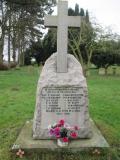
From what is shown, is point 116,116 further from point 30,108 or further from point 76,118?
point 76,118

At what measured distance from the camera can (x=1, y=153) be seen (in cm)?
562

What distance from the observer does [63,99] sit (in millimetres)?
6117

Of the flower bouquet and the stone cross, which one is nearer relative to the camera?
the flower bouquet

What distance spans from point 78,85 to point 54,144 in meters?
1.14

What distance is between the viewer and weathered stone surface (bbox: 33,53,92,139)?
19.9 feet

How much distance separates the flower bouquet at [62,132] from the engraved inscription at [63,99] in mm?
377

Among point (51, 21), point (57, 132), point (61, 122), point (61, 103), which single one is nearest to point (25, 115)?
point (61, 103)

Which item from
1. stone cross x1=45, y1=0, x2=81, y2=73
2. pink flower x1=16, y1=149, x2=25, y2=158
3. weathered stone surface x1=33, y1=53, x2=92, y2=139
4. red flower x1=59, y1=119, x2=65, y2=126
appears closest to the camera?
pink flower x1=16, y1=149, x2=25, y2=158

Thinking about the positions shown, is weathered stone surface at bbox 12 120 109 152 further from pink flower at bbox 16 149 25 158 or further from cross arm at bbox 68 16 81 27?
cross arm at bbox 68 16 81 27

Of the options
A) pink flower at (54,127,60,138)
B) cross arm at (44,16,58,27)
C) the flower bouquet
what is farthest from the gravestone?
cross arm at (44,16,58,27)

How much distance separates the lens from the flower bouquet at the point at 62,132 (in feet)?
18.3

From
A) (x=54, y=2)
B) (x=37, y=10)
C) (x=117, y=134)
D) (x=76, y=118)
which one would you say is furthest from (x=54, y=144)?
(x=54, y=2)

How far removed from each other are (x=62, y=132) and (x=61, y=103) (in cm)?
70

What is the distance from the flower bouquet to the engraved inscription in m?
0.38
